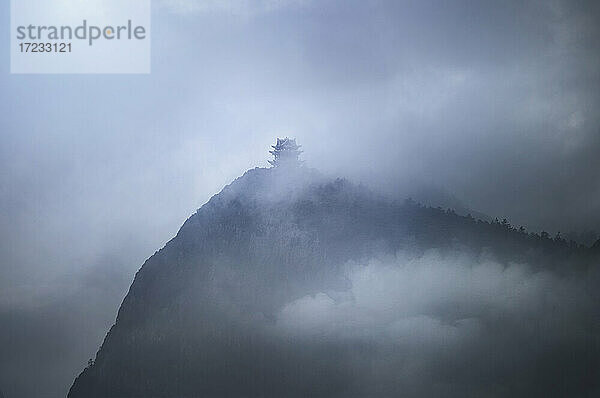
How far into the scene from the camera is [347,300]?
196 feet

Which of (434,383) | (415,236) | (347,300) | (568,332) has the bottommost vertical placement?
(434,383)

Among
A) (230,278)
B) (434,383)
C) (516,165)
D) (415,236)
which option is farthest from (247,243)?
(516,165)

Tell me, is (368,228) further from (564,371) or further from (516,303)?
(564,371)

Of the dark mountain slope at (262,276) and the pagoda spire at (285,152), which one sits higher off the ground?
the pagoda spire at (285,152)

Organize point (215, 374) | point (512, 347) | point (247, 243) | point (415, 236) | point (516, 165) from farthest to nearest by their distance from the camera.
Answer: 1. point (247, 243)
2. point (415, 236)
3. point (215, 374)
4. point (512, 347)
5. point (516, 165)

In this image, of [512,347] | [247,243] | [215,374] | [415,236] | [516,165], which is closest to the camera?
[516,165]

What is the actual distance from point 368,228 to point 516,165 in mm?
18310

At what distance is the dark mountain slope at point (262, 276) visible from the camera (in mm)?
57344

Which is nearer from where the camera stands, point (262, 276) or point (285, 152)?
point (285, 152)

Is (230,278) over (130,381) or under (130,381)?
over

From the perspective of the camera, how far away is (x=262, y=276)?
63.9m

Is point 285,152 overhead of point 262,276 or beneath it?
overhead

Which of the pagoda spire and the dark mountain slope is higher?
the pagoda spire

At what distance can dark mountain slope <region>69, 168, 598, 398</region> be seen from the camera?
5734 centimetres
